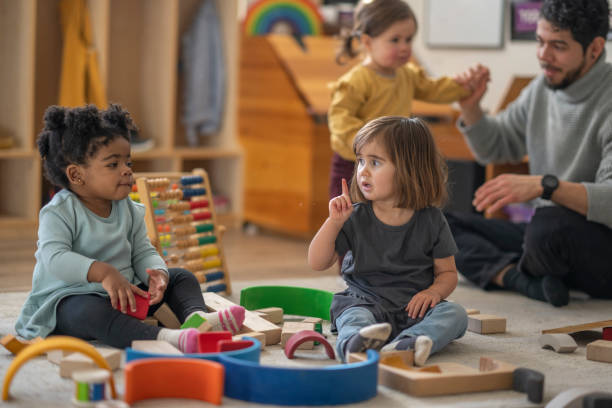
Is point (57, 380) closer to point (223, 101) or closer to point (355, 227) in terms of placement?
point (355, 227)

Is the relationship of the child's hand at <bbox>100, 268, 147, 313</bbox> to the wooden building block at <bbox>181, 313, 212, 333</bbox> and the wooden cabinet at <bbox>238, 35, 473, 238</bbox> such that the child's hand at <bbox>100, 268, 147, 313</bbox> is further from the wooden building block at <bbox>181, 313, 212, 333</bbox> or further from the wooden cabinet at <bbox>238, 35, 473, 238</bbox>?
the wooden cabinet at <bbox>238, 35, 473, 238</bbox>

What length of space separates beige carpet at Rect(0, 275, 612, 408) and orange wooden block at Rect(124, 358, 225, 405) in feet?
0.06

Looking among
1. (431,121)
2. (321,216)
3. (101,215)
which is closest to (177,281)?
(101,215)

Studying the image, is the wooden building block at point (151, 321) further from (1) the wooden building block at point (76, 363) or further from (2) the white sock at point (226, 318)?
(1) the wooden building block at point (76, 363)

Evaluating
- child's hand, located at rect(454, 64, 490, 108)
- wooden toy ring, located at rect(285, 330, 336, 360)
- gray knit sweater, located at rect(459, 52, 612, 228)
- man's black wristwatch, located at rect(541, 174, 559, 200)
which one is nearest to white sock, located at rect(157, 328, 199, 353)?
wooden toy ring, located at rect(285, 330, 336, 360)

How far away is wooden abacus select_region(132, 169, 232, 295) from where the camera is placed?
248 centimetres

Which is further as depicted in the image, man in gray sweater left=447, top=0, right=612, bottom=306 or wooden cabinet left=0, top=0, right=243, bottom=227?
wooden cabinet left=0, top=0, right=243, bottom=227

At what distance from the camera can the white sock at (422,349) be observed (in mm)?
1718

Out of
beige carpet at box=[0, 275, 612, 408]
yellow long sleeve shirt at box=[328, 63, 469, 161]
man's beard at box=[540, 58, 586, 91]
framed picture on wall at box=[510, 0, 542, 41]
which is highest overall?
framed picture on wall at box=[510, 0, 542, 41]

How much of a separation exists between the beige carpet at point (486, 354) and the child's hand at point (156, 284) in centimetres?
27

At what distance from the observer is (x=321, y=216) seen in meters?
3.58

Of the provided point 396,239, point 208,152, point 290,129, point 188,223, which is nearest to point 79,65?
point 208,152

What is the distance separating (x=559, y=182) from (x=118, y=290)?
1285mm

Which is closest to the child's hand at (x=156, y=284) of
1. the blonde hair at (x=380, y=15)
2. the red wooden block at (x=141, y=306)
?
the red wooden block at (x=141, y=306)
